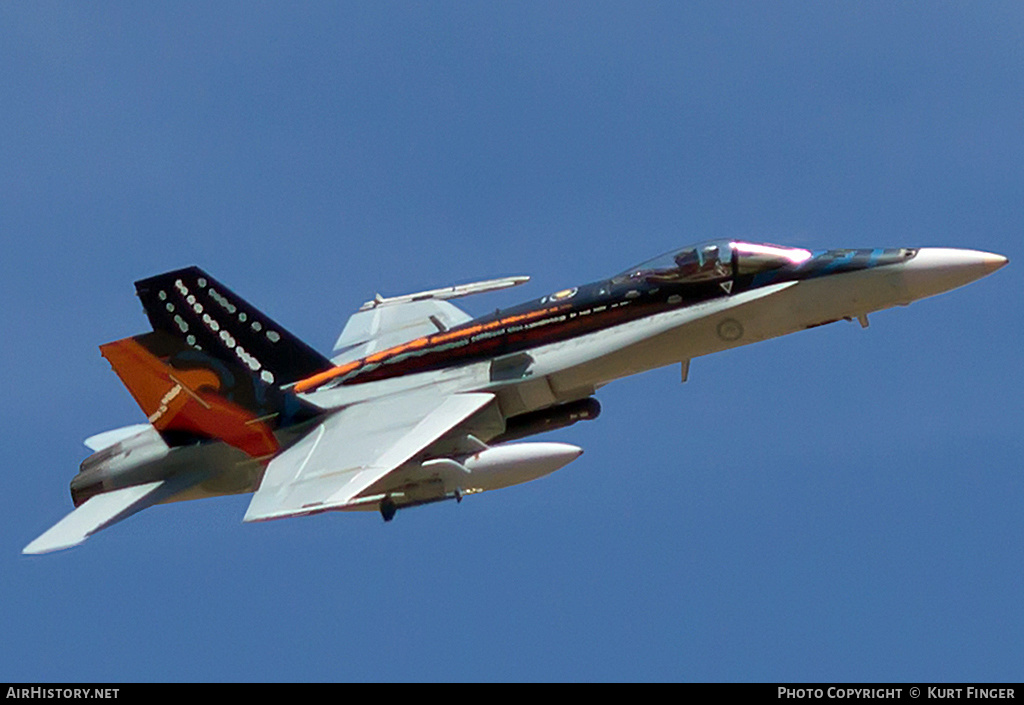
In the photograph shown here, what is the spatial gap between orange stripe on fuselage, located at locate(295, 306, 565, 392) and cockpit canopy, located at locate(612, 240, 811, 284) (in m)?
2.07

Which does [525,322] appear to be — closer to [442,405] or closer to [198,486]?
[442,405]

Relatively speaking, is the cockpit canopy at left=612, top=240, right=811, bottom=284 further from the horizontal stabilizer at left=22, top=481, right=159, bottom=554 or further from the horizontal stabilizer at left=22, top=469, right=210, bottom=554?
the horizontal stabilizer at left=22, top=481, right=159, bottom=554

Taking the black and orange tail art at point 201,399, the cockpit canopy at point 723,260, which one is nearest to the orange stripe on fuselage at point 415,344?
the black and orange tail art at point 201,399

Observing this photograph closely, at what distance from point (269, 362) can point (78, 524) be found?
4.17 metres

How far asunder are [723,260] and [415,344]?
17.9ft

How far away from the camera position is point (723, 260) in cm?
2903

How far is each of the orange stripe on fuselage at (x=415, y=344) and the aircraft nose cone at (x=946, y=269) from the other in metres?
5.73

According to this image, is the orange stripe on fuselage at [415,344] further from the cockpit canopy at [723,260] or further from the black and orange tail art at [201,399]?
the cockpit canopy at [723,260]

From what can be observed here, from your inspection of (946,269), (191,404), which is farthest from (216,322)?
(946,269)

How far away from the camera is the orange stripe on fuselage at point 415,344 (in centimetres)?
2991

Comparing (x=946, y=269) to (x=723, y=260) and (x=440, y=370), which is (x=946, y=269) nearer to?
(x=723, y=260)

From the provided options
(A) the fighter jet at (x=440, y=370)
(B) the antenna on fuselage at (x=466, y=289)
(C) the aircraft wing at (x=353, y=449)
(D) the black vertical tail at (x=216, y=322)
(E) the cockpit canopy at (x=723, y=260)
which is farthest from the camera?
(B) the antenna on fuselage at (x=466, y=289)

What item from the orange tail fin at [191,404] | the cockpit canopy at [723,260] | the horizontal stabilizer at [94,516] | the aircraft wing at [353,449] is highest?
the cockpit canopy at [723,260]
